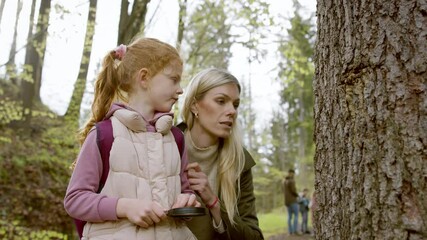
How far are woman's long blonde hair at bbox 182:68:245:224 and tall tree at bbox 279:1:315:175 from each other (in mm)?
1281

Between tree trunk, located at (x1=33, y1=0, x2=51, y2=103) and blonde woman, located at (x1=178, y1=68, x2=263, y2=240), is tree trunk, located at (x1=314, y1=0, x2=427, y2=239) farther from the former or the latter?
tree trunk, located at (x1=33, y1=0, x2=51, y2=103)

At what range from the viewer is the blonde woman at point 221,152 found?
7.66 ft

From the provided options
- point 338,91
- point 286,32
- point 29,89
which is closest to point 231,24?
point 286,32

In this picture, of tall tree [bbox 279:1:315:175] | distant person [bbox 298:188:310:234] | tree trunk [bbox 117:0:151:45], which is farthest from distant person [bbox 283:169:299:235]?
tree trunk [bbox 117:0:151:45]

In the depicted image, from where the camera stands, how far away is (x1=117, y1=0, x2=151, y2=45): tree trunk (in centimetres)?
Answer: 620

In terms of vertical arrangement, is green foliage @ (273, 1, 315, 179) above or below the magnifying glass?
above

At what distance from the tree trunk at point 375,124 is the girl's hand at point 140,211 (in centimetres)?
59

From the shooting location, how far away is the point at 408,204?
4.29 feet

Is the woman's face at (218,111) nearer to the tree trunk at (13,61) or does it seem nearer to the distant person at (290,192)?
the tree trunk at (13,61)

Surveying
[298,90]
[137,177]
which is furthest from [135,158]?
[298,90]

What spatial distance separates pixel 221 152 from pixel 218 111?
227 millimetres

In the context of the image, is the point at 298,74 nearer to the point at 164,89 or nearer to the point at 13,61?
the point at 13,61

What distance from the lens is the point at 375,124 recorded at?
1411mm

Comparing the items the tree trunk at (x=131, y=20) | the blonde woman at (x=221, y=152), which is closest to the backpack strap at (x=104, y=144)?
the blonde woman at (x=221, y=152)
